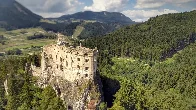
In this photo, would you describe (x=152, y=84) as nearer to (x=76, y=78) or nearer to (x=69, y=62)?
(x=76, y=78)

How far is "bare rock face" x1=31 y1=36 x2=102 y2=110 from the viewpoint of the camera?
97.4 m

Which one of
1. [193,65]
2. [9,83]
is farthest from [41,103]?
[193,65]

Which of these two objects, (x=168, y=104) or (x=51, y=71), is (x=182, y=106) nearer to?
(x=168, y=104)

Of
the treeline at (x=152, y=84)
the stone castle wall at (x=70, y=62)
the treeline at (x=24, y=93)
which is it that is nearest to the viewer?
the treeline at (x=24, y=93)

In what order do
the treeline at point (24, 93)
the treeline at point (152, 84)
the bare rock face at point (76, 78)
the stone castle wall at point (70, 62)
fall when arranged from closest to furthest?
the bare rock face at point (76, 78)
the treeline at point (24, 93)
the stone castle wall at point (70, 62)
the treeline at point (152, 84)

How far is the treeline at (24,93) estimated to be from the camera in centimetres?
9912

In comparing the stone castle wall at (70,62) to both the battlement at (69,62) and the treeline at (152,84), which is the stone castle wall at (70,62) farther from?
the treeline at (152,84)

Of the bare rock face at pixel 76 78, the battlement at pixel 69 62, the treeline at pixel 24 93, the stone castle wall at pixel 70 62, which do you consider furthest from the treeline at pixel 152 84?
the treeline at pixel 24 93

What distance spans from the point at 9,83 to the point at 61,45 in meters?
28.3

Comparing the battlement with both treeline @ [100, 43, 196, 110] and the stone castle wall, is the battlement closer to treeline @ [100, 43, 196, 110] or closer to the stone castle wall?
the stone castle wall

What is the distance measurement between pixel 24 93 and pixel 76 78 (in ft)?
77.6

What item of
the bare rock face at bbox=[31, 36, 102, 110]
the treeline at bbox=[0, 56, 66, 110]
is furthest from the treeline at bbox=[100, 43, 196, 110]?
the treeline at bbox=[0, 56, 66, 110]

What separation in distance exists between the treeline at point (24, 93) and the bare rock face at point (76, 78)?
12.4 ft

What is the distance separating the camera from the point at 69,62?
102 m
